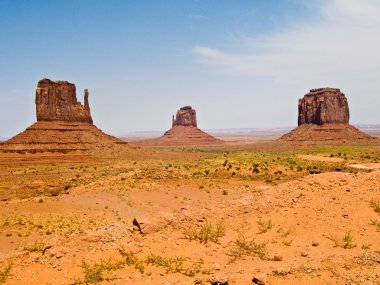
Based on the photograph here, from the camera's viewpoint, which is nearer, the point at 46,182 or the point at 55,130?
the point at 46,182

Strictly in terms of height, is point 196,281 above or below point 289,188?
below

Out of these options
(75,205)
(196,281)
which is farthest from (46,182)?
(196,281)

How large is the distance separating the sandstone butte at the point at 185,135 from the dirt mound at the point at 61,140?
261ft

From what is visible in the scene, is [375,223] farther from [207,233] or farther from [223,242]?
[207,233]

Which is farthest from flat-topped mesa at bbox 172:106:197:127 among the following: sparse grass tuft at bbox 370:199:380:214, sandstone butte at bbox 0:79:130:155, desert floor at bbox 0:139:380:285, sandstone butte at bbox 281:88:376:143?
sparse grass tuft at bbox 370:199:380:214

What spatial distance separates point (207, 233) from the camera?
14398 millimetres

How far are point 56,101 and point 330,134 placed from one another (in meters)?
88.5

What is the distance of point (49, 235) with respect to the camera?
18.5 m

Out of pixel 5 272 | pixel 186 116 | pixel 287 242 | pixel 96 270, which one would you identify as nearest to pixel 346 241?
pixel 287 242

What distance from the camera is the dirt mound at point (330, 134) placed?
11562 centimetres

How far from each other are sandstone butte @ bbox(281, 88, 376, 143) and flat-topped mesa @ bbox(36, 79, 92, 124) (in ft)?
252

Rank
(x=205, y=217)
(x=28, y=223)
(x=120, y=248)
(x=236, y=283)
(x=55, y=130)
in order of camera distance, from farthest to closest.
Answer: (x=55, y=130)
(x=28, y=223)
(x=205, y=217)
(x=120, y=248)
(x=236, y=283)

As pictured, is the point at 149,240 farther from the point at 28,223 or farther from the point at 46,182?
the point at 46,182

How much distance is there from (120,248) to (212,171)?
31.1 m
